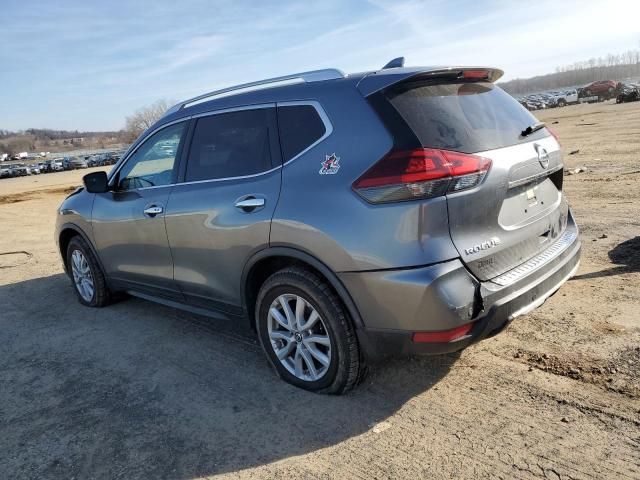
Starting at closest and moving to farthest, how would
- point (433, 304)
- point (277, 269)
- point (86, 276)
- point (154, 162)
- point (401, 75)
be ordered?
1. point (433, 304)
2. point (401, 75)
3. point (277, 269)
4. point (154, 162)
5. point (86, 276)

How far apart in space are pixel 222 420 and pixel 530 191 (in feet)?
7.60

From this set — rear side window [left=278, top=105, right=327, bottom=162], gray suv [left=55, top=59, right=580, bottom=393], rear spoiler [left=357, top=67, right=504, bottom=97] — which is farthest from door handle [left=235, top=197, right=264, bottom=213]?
rear spoiler [left=357, top=67, right=504, bottom=97]

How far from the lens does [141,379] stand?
3805 mm

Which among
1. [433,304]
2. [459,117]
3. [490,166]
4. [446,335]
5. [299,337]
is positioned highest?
[459,117]

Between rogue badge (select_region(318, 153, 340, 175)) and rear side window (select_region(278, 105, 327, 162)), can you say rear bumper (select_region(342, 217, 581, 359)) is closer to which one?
rogue badge (select_region(318, 153, 340, 175))

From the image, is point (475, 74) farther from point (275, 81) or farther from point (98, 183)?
point (98, 183)

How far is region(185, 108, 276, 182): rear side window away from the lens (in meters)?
3.47

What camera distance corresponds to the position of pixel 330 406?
3.18 meters

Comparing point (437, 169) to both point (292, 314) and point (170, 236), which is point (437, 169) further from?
point (170, 236)

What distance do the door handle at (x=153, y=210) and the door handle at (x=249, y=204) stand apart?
0.99 meters

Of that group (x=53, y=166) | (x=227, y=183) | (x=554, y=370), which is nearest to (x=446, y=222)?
(x=554, y=370)

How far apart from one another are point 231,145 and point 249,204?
1.90ft

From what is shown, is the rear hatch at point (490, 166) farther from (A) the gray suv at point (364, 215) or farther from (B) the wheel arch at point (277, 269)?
(B) the wheel arch at point (277, 269)

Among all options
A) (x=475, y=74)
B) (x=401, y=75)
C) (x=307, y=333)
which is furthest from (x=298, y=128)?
(x=307, y=333)
